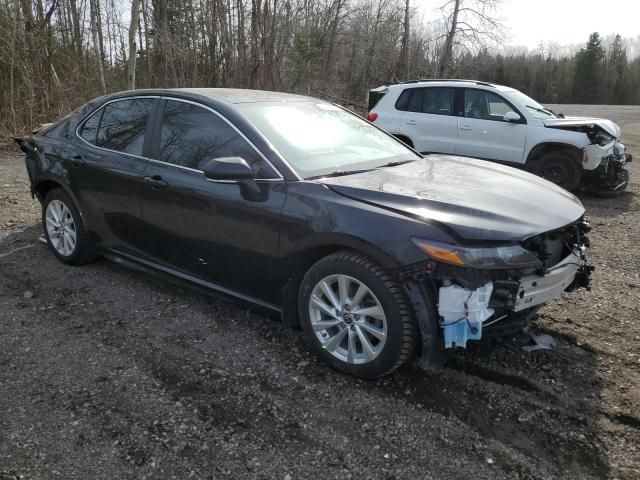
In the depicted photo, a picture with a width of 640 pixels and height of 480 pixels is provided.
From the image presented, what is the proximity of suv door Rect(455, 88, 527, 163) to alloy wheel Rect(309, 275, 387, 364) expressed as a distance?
21.1ft

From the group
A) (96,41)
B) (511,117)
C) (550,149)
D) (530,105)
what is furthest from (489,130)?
(96,41)

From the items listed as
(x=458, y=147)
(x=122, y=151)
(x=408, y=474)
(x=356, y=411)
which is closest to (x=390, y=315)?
(x=356, y=411)

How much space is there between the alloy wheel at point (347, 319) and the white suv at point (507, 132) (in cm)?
636

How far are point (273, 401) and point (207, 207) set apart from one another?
4.58 feet

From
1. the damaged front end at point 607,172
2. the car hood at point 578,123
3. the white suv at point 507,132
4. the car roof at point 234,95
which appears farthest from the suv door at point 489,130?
the car roof at point 234,95

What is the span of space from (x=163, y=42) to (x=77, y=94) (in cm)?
468

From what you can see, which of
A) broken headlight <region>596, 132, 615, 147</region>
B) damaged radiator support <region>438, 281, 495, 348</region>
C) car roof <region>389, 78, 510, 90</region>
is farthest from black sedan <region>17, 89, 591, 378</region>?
car roof <region>389, 78, 510, 90</region>

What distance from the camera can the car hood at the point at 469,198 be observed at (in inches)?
110

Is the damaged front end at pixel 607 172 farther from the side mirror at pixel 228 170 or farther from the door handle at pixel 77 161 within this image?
the door handle at pixel 77 161

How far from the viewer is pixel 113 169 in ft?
13.9

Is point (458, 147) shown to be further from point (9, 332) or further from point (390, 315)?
point (9, 332)

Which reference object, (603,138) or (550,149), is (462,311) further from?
(603,138)

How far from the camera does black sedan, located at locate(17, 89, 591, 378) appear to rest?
2.78m

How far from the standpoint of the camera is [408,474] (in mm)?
2373
